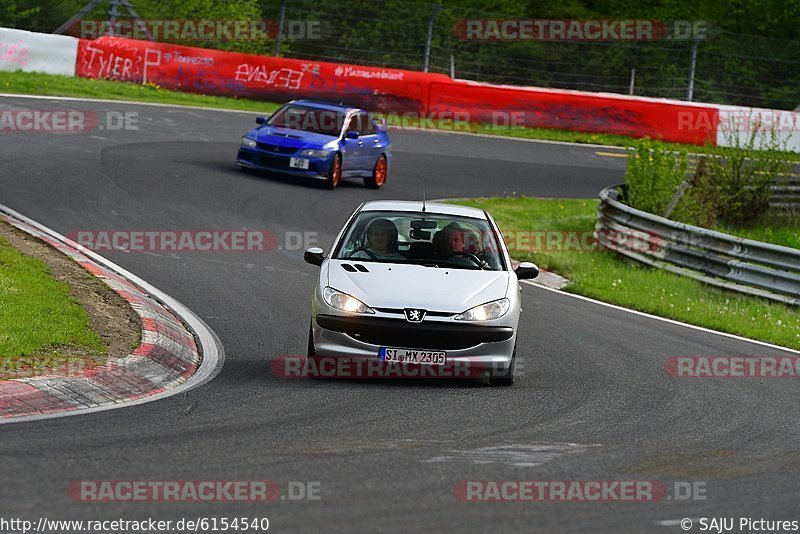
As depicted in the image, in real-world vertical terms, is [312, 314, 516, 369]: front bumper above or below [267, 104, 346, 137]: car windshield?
below

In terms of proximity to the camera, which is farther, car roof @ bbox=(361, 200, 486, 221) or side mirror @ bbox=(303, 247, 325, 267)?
car roof @ bbox=(361, 200, 486, 221)

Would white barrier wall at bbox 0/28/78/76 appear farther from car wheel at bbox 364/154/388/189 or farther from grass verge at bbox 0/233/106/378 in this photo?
grass verge at bbox 0/233/106/378

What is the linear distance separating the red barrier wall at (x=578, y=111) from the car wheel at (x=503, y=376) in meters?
22.9

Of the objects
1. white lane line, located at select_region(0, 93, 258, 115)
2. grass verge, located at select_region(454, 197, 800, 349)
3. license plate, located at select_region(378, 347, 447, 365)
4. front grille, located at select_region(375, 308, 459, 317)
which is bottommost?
grass verge, located at select_region(454, 197, 800, 349)

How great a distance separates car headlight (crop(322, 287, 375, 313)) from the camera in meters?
10.2

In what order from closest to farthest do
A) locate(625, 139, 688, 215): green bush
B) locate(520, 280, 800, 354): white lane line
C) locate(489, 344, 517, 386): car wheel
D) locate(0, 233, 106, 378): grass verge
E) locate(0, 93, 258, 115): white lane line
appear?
locate(0, 233, 106, 378): grass verge < locate(489, 344, 517, 386): car wheel < locate(520, 280, 800, 354): white lane line < locate(625, 139, 688, 215): green bush < locate(0, 93, 258, 115): white lane line

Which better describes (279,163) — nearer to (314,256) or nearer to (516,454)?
(314,256)

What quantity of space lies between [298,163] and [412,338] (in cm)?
1354

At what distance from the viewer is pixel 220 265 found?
16.1 m

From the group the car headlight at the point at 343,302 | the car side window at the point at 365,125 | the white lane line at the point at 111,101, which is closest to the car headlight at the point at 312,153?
the car side window at the point at 365,125

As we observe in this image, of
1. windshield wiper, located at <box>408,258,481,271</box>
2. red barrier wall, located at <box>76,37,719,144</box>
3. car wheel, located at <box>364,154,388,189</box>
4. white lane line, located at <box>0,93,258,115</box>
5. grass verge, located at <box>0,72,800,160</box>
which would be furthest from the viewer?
red barrier wall, located at <box>76,37,719,144</box>

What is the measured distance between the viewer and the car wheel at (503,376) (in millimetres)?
10336

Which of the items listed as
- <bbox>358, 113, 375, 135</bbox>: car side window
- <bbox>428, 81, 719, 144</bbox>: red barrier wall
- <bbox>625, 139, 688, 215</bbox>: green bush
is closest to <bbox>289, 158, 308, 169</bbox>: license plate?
<bbox>358, 113, 375, 135</bbox>: car side window

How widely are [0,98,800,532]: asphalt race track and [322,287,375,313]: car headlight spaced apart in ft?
1.95
